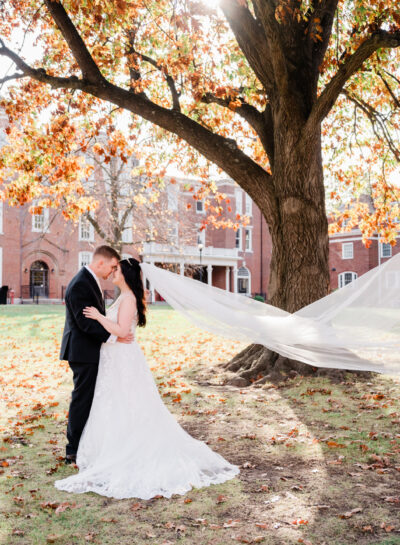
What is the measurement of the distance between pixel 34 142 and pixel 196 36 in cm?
374

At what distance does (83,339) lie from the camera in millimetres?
4988

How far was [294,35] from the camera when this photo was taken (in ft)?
27.0

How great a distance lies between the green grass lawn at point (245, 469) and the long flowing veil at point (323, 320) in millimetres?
1024

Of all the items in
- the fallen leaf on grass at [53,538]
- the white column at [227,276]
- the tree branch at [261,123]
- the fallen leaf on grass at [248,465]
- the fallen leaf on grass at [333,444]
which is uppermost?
the tree branch at [261,123]

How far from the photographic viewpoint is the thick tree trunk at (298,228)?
809 cm

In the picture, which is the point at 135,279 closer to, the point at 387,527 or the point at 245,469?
the point at 245,469

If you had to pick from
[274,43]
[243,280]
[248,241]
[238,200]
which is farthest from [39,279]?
[274,43]

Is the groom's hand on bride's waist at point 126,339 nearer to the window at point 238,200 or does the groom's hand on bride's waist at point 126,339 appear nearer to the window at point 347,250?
the window at point 238,200

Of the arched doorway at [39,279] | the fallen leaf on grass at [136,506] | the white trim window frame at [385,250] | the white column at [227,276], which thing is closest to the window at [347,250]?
the white trim window frame at [385,250]

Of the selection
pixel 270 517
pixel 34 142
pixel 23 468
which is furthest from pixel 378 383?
pixel 34 142

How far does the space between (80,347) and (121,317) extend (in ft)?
1.63

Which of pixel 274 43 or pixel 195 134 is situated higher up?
pixel 274 43

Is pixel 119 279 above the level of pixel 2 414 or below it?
above

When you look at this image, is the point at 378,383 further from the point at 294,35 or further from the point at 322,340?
the point at 294,35
